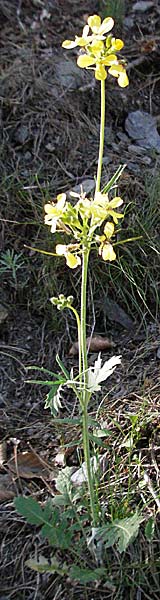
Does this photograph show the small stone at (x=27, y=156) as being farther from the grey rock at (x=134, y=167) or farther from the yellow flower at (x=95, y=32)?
the yellow flower at (x=95, y=32)

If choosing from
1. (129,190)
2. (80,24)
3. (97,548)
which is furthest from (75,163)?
(97,548)

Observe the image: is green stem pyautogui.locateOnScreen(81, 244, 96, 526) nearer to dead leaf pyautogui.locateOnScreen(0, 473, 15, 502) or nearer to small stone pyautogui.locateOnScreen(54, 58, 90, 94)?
dead leaf pyautogui.locateOnScreen(0, 473, 15, 502)

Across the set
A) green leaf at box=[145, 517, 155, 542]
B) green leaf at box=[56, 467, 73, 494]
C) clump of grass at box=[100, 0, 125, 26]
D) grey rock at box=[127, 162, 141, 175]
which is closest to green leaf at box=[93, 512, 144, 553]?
Result: green leaf at box=[145, 517, 155, 542]

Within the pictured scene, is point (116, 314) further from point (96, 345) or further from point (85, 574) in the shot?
point (85, 574)

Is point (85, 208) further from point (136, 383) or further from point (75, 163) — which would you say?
point (75, 163)

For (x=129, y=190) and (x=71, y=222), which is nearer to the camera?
(x=71, y=222)

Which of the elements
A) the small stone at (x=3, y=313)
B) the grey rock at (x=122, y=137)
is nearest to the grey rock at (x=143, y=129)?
the grey rock at (x=122, y=137)
